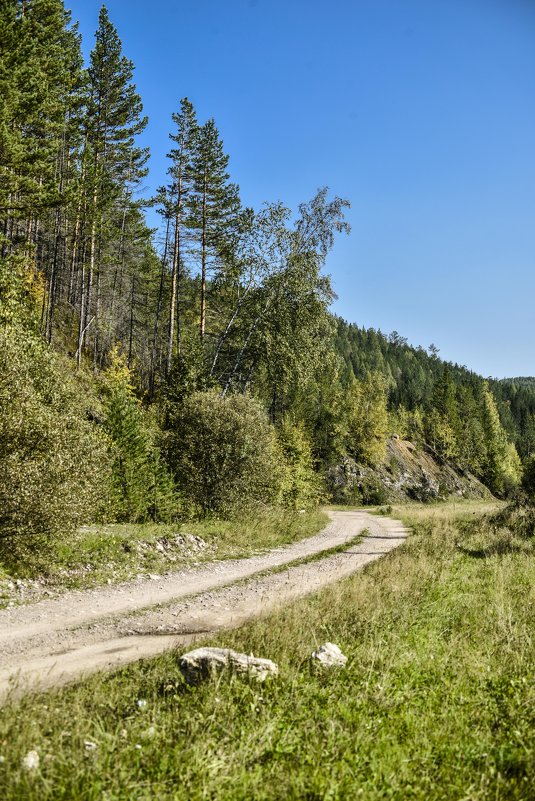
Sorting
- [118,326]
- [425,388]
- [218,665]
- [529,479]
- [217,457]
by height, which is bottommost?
[218,665]

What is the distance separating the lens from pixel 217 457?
2239 centimetres

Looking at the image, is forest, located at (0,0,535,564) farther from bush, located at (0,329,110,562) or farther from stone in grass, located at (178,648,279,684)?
stone in grass, located at (178,648,279,684)

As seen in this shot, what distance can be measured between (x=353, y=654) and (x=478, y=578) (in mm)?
7764

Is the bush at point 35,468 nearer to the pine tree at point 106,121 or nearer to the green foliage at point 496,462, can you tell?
the pine tree at point 106,121

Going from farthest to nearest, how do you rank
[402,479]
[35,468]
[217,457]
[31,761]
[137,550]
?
1. [402,479]
2. [217,457]
3. [137,550]
4. [35,468]
5. [31,761]

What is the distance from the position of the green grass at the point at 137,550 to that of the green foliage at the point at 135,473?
2.64 metres

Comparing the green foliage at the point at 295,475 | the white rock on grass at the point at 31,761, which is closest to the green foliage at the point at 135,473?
the green foliage at the point at 295,475

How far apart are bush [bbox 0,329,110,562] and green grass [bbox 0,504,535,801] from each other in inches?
225

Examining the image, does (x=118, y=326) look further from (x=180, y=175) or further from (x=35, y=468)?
(x=35, y=468)

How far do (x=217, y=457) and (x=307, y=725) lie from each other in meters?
17.7

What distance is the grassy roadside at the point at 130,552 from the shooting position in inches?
436

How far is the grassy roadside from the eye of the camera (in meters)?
11.1

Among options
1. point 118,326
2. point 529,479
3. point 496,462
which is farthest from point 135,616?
point 496,462

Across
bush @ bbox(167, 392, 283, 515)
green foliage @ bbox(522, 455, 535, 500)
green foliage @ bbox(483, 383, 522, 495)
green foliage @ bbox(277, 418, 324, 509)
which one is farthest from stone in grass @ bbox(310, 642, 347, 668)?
green foliage @ bbox(483, 383, 522, 495)
